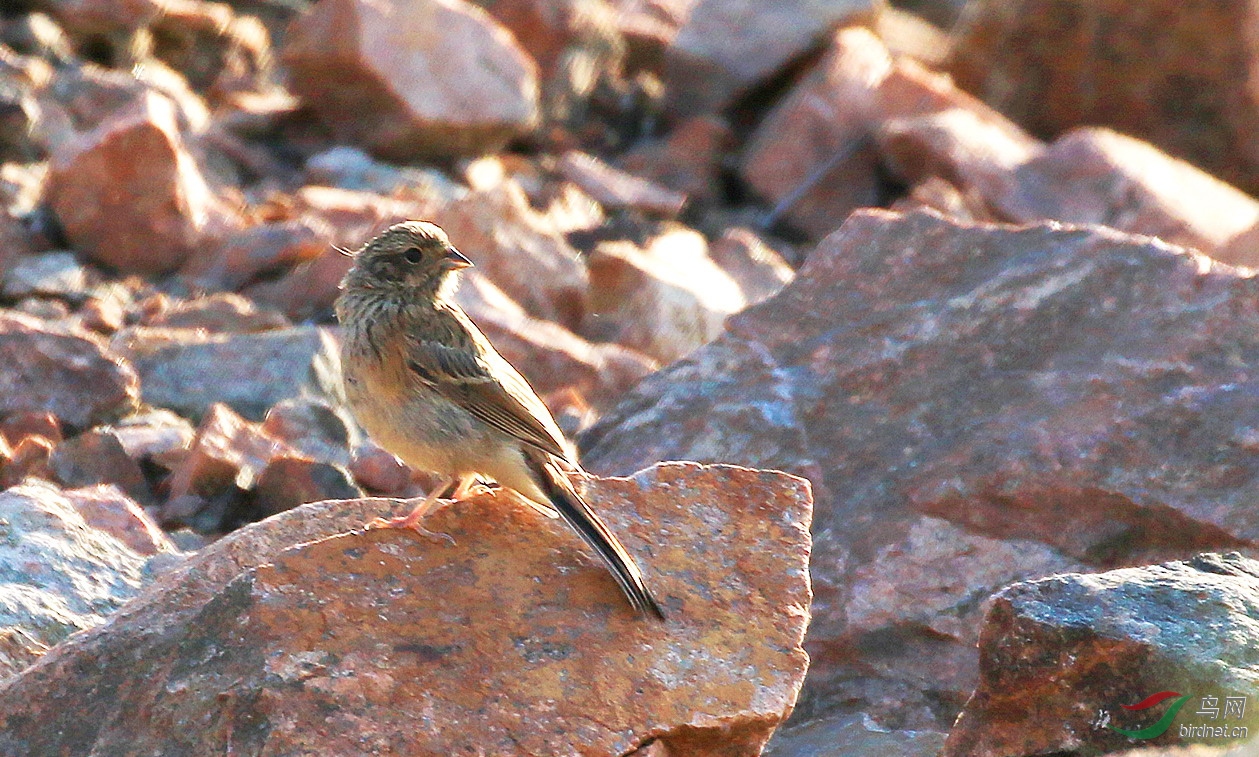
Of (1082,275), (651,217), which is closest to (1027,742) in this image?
(1082,275)

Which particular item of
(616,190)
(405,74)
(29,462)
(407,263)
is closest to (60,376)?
(29,462)

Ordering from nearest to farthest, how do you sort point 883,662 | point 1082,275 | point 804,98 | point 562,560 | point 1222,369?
point 562,560, point 883,662, point 1222,369, point 1082,275, point 804,98

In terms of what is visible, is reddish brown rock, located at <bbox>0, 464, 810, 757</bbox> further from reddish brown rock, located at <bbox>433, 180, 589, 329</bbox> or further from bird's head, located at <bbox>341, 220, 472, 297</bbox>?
reddish brown rock, located at <bbox>433, 180, 589, 329</bbox>

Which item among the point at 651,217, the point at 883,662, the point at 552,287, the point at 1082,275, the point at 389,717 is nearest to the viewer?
the point at 389,717

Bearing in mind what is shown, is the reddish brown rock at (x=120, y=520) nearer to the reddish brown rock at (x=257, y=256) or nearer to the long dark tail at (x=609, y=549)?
the long dark tail at (x=609, y=549)

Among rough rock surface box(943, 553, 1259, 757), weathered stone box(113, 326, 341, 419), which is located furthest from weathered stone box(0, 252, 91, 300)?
rough rock surface box(943, 553, 1259, 757)

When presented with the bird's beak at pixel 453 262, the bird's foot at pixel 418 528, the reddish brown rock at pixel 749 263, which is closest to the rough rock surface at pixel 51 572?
the bird's foot at pixel 418 528

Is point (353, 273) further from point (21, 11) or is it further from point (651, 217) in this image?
point (21, 11)
